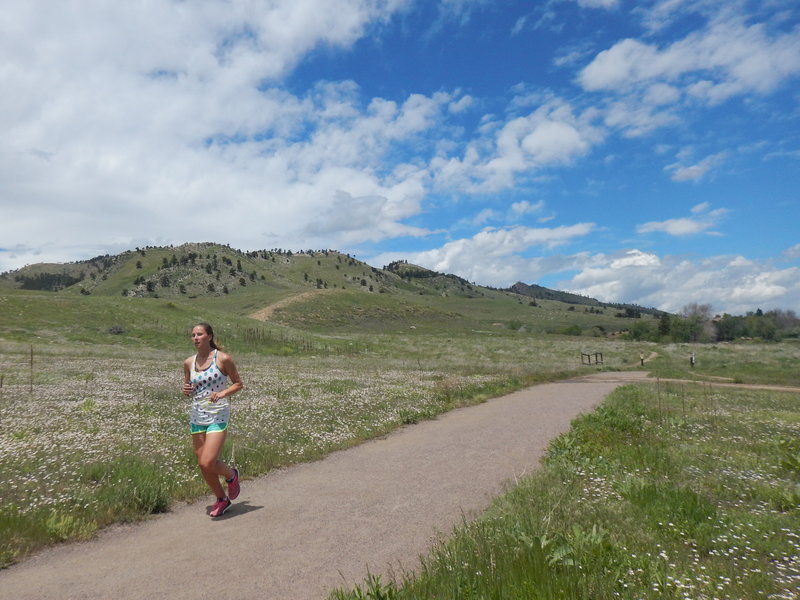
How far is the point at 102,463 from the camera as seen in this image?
9.02 metres

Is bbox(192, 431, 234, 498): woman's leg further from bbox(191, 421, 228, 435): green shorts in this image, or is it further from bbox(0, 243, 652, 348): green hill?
bbox(0, 243, 652, 348): green hill

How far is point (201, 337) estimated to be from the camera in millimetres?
7645

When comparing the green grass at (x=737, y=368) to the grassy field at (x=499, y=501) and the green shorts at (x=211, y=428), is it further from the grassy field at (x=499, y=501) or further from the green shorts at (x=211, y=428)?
the green shorts at (x=211, y=428)

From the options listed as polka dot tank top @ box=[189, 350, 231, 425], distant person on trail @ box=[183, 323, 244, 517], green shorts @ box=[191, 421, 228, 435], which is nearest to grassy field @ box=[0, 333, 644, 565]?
distant person on trail @ box=[183, 323, 244, 517]

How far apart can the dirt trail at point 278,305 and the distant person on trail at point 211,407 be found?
10183 cm

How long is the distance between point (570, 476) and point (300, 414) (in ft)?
30.1

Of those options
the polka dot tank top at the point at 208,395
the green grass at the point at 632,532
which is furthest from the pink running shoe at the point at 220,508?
the green grass at the point at 632,532

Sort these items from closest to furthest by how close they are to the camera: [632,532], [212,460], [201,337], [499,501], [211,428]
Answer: [632,532] < [499,501] < [212,460] < [211,428] < [201,337]

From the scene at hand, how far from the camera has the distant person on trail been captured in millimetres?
7367

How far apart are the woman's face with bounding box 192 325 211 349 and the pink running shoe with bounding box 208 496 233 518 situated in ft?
7.97

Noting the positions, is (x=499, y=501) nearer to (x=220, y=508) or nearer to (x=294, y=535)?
(x=294, y=535)

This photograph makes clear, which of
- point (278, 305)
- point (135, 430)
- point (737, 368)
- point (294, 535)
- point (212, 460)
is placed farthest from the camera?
point (278, 305)

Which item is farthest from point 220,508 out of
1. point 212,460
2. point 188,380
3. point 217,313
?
point 217,313

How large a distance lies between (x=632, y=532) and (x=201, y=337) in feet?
21.7
